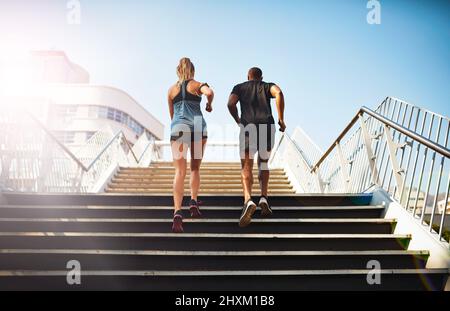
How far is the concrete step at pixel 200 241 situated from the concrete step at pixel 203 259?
194 mm

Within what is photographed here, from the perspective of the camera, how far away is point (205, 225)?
3342mm

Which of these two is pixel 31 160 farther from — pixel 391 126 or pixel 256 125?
pixel 391 126

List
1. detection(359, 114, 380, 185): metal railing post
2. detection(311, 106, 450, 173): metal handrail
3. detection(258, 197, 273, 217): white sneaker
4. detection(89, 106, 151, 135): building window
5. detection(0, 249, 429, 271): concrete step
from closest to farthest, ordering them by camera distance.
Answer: detection(0, 249, 429, 271): concrete step, detection(311, 106, 450, 173): metal handrail, detection(258, 197, 273, 217): white sneaker, detection(359, 114, 380, 185): metal railing post, detection(89, 106, 151, 135): building window

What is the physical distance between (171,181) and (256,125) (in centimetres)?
407

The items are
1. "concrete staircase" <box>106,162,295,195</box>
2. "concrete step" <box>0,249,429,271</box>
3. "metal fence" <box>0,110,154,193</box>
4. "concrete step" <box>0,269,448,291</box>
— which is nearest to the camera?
"concrete step" <box>0,269,448,291</box>

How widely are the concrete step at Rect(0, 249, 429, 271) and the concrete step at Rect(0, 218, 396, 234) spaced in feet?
1.46

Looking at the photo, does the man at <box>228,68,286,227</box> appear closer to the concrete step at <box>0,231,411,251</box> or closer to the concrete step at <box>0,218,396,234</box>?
the concrete step at <box>0,218,396,234</box>

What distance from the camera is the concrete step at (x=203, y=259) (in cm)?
285

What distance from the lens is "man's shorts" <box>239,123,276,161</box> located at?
3516 millimetres

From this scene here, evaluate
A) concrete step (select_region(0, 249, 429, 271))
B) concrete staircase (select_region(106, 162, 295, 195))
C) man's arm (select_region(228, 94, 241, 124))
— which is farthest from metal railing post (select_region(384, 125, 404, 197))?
concrete staircase (select_region(106, 162, 295, 195))

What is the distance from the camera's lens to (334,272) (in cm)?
267

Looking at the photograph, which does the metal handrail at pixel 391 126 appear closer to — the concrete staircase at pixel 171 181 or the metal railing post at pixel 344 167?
the metal railing post at pixel 344 167

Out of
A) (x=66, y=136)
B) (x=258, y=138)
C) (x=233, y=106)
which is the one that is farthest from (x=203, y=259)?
(x=66, y=136)
